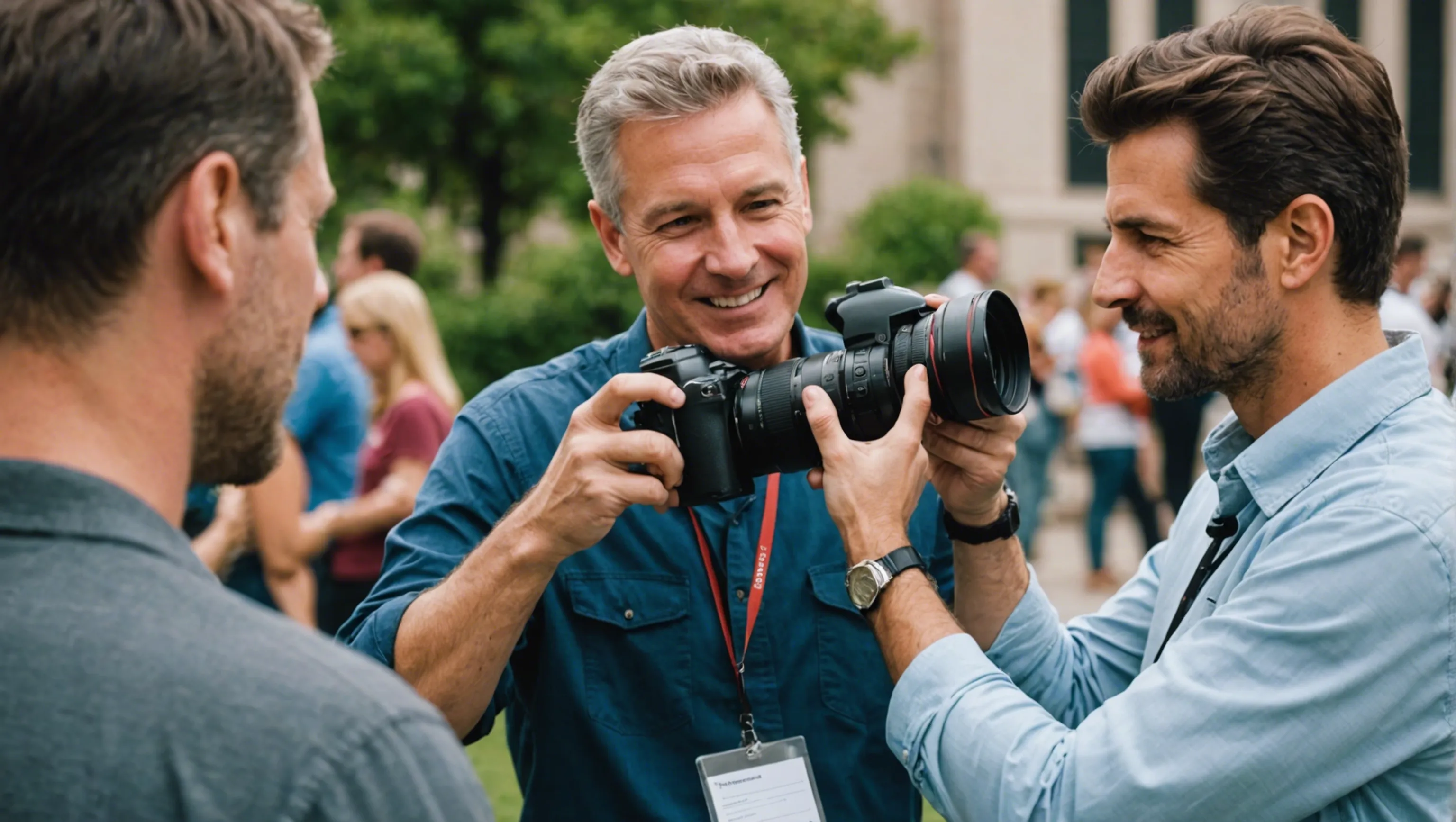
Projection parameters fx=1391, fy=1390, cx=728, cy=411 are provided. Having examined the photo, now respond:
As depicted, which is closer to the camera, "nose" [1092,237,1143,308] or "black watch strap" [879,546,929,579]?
"black watch strap" [879,546,929,579]

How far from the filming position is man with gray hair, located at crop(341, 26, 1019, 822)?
201cm

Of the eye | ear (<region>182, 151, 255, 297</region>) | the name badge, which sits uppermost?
ear (<region>182, 151, 255, 297</region>)

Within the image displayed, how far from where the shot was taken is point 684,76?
7.50 ft

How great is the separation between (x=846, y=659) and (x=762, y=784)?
26 cm

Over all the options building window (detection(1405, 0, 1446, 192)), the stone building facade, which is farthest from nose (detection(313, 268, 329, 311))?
building window (detection(1405, 0, 1446, 192))

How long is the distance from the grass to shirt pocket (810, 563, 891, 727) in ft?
7.96

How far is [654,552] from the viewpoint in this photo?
89.0 inches

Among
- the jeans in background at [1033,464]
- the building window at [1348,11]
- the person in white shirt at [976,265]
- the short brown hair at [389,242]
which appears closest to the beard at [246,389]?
the short brown hair at [389,242]

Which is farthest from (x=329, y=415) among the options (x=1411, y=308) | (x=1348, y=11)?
(x=1348, y=11)

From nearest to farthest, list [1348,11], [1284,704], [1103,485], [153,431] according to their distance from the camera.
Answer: [153,431]
[1284,704]
[1103,485]
[1348,11]

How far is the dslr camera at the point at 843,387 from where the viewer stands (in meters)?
2.05

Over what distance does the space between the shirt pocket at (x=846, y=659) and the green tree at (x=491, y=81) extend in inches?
401

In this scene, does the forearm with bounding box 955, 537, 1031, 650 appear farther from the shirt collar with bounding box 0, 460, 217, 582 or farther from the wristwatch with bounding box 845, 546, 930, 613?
the shirt collar with bounding box 0, 460, 217, 582

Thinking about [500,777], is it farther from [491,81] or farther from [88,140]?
[491,81]
